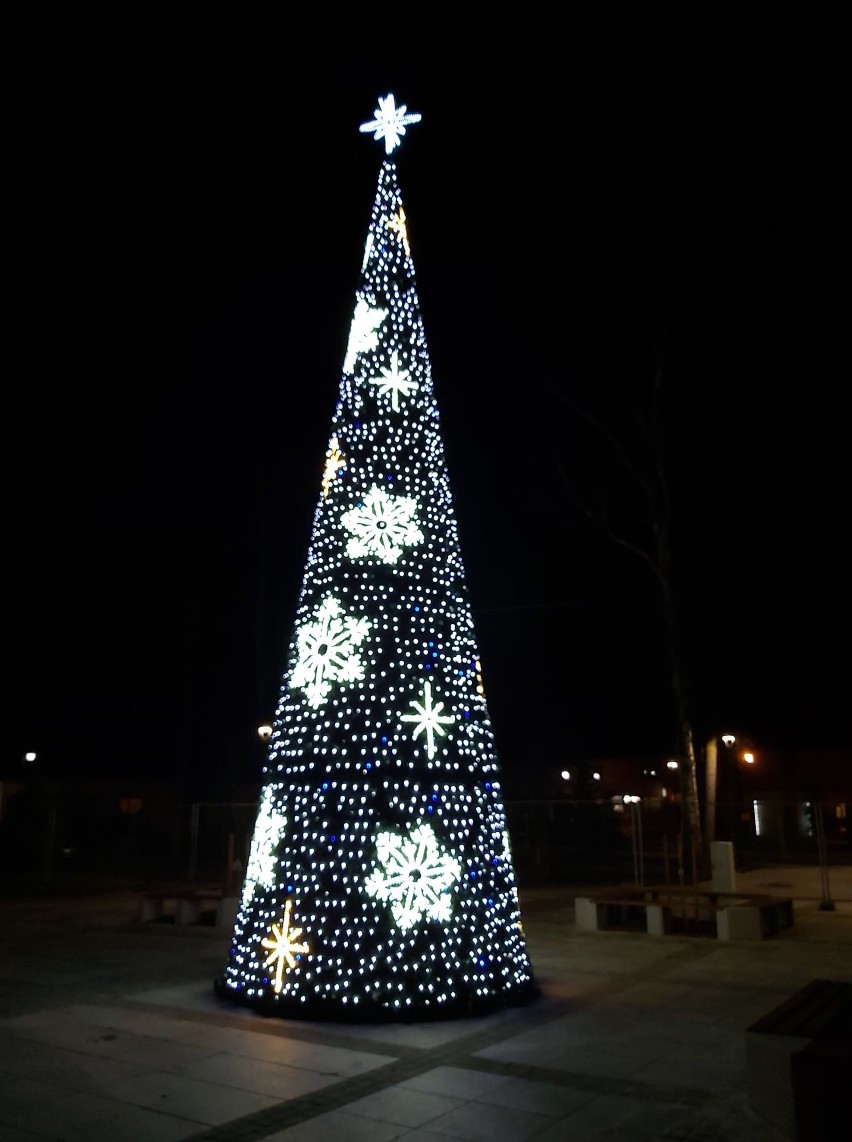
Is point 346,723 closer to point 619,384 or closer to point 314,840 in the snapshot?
point 314,840

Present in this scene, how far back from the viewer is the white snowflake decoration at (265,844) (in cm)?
786

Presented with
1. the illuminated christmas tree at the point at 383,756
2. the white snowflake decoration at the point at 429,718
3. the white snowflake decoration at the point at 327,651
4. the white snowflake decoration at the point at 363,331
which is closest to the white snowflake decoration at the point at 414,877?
the illuminated christmas tree at the point at 383,756

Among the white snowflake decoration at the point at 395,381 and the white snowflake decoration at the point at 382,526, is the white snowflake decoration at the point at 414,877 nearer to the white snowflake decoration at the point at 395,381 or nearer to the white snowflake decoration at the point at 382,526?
the white snowflake decoration at the point at 382,526

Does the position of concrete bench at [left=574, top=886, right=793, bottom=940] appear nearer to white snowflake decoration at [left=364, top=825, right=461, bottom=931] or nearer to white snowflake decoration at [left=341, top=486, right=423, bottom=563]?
white snowflake decoration at [left=364, top=825, right=461, bottom=931]

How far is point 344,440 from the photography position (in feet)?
29.1

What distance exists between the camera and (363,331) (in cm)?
906

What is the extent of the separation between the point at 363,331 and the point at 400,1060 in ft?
20.9

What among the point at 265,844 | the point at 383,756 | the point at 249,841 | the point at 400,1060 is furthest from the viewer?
the point at 249,841

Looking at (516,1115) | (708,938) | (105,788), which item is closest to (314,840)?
(516,1115)

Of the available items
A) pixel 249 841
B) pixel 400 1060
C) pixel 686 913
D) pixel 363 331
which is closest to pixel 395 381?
pixel 363 331

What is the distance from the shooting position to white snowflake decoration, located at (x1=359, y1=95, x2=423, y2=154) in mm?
9391

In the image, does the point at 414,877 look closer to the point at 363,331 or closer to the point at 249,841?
the point at 363,331

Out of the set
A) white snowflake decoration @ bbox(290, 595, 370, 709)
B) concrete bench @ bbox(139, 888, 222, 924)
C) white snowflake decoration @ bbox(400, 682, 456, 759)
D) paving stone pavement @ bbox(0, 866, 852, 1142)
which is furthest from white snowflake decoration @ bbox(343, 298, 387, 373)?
concrete bench @ bbox(139, 888, 222, 924)

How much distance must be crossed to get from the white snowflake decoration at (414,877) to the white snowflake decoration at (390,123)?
6788mm
